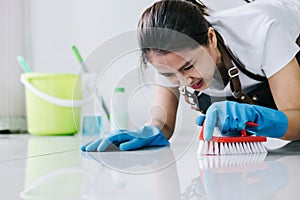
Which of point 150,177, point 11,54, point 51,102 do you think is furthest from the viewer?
point 11,54

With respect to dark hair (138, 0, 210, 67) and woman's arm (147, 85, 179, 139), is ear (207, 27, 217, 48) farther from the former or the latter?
woman's arm (147, 85, 179, 139)

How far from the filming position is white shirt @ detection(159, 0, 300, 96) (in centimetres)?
107

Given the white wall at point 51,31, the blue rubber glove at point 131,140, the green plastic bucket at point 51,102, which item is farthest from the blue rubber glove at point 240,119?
the white wall at point 51,31

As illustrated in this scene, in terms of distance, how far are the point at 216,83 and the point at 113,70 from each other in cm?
27

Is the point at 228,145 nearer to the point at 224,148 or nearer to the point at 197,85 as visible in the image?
the point at 224,148

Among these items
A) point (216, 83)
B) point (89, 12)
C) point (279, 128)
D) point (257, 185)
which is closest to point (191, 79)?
point (216, 83)

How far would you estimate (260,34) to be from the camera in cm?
111

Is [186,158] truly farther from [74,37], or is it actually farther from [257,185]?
[74,37]

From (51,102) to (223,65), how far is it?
105cm

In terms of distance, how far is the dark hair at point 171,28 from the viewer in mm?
897

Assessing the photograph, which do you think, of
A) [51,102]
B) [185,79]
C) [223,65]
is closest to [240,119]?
[185,79]

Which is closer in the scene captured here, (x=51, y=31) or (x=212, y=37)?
(x=212, y=37)

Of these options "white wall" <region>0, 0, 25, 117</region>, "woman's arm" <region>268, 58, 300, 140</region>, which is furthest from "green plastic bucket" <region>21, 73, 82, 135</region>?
"woman's arm" <region>268, 58, 300, 140</region>

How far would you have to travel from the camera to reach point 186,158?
89 centimetres
